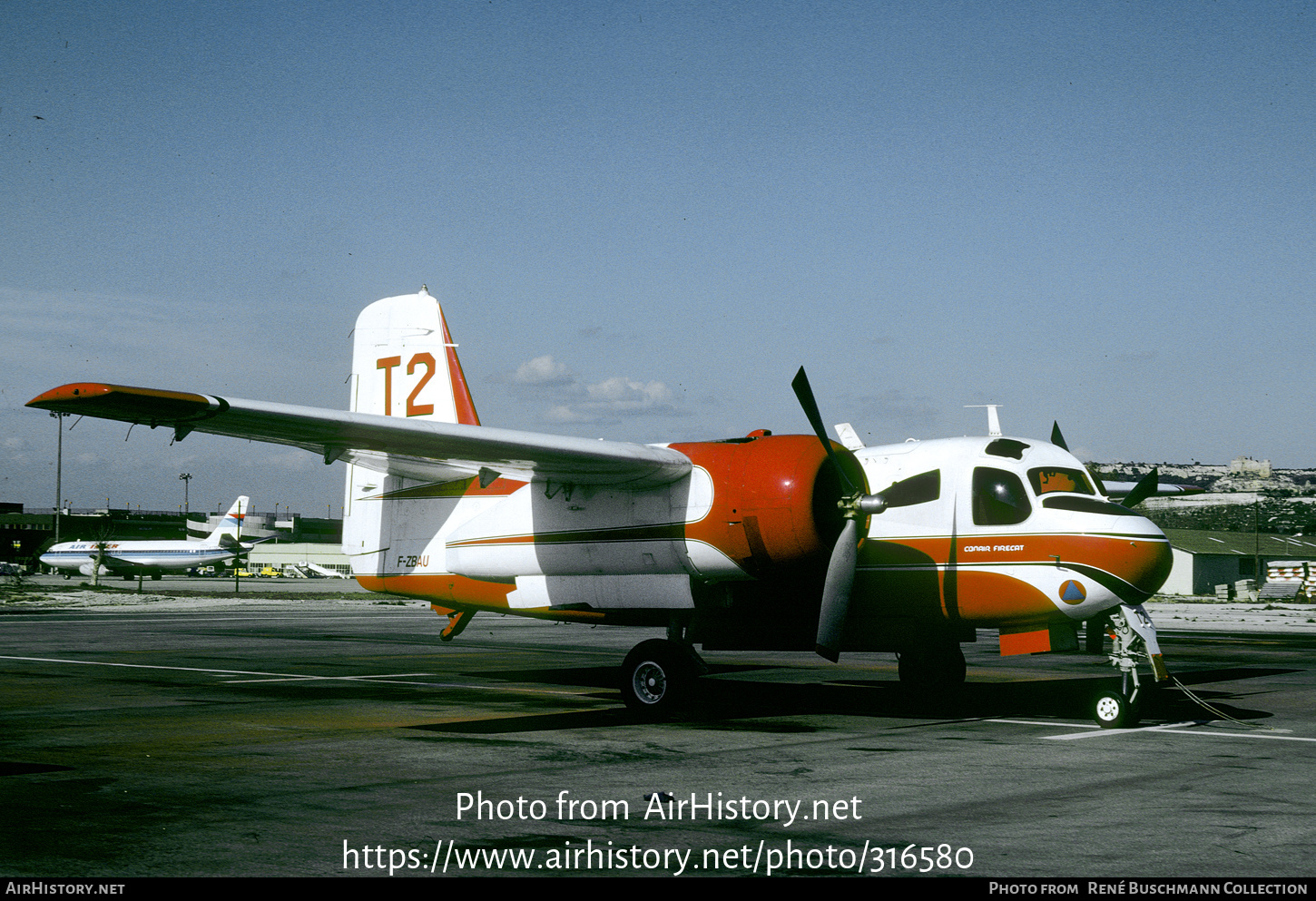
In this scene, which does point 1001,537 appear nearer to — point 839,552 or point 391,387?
point 839,552

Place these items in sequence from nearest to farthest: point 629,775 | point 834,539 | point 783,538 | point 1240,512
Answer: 1. point 629,775
2. point 783,538
3. point 834,539
4. point 1240,512

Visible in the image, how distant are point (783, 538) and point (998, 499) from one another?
123 inches

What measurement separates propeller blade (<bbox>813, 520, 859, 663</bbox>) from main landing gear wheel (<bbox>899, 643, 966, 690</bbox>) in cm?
389

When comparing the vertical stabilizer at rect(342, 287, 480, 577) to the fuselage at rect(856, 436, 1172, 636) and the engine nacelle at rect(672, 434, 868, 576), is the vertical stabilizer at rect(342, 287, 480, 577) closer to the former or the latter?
the engine nacelle at rect(672, 434, 868, 576)

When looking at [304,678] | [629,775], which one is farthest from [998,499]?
[304,678]

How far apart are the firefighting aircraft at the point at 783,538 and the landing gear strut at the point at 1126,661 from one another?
3cm

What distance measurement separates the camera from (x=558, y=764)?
1105 centimetres

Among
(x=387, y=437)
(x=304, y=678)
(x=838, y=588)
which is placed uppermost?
(x=387, y=437)

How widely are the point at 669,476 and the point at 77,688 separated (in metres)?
10.7

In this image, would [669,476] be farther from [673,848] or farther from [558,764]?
[673,848]

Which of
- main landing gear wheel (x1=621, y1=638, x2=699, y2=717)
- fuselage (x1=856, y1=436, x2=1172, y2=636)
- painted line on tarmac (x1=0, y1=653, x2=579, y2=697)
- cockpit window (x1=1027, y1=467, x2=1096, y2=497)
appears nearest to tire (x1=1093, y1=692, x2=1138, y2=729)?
fuselage (x1=856, y1=436, x2=1172, y2=636)

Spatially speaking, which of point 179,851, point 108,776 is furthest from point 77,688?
point 179,851

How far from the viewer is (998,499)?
14.8 m
